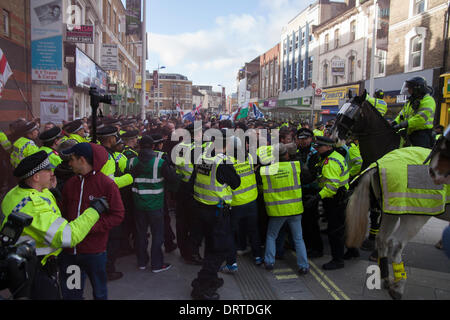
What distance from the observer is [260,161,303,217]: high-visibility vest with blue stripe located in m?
4.91

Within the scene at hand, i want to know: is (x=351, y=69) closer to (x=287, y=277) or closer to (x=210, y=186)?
(x=287, y=277)

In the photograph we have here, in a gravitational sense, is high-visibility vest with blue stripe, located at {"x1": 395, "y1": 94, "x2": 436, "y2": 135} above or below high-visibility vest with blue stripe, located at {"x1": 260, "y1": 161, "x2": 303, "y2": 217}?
above

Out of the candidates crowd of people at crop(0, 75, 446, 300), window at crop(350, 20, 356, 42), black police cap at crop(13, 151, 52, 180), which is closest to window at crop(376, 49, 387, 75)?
window at crop(350, 20, 356, 42)

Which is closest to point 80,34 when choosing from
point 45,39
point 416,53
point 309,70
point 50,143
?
point 45,39

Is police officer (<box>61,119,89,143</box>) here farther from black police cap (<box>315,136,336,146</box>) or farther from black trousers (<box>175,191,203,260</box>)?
black police cap (<box>315,136,336,146</box>)

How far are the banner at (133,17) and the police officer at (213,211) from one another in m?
16.6

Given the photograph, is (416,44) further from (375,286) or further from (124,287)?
(124,287)

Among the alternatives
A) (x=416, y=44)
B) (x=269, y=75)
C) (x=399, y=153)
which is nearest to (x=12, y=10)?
(x=399, y=153)

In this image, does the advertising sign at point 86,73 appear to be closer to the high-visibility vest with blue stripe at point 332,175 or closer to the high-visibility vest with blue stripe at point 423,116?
the high-visibility vest with blue stripe at point 332,175

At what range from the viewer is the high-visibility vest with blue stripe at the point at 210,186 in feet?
14.1

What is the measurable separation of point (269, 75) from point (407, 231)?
4866cm

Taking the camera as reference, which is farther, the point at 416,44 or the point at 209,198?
the point at 416,44

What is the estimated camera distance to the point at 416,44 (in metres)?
18.0

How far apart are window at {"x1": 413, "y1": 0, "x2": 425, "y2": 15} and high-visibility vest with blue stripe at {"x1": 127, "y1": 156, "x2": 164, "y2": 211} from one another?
1886cm
